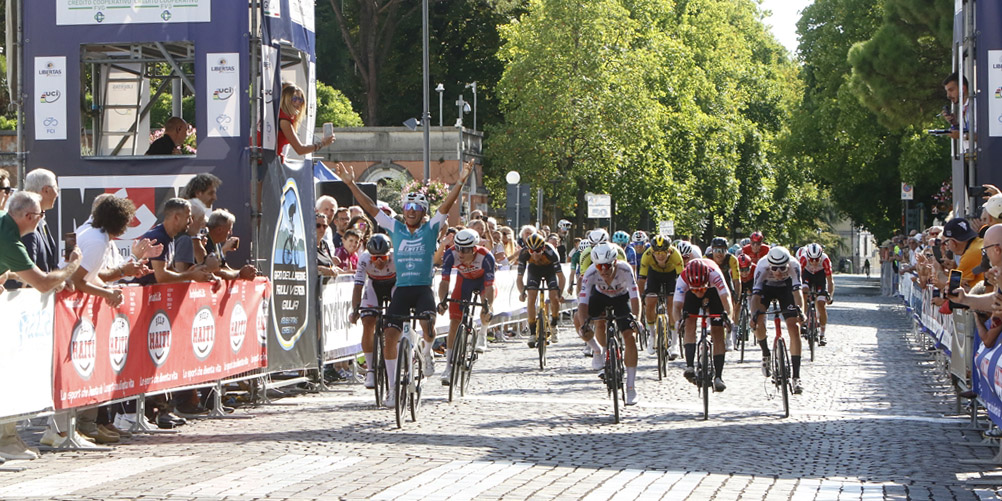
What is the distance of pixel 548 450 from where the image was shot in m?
11.2

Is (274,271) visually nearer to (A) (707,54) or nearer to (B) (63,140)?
(B) (63,140)

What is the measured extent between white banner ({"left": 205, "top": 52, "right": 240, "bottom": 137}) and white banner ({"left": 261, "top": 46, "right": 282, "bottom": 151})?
0.89 ft

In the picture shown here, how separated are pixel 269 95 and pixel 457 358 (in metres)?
3.29

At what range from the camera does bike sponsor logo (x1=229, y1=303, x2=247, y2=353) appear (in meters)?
14.2

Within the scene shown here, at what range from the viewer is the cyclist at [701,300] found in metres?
14.9

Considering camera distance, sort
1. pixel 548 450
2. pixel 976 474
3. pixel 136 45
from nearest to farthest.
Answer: pixel 976 474
pixel 548 450
pixel 136 45

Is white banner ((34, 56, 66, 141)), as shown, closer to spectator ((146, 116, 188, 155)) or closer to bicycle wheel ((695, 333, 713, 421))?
spectator ((146, 116, 188, 155))

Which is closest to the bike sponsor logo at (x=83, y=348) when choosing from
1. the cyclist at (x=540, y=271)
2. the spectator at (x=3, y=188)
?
the spectator at (x=3, y=188)

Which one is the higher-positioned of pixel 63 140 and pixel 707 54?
pixel 707 54

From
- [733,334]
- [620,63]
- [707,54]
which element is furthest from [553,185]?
[733,334]

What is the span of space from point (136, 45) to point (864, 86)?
30.4 meters

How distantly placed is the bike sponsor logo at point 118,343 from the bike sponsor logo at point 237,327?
7.37 ft

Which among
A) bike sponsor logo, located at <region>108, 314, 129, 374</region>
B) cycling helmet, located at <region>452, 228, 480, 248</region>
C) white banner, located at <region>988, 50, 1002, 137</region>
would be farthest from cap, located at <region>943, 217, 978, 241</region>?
bike sponsor logo, located at <region>108, 314, 129, 374</region>

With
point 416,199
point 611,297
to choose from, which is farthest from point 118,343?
point 611,297
